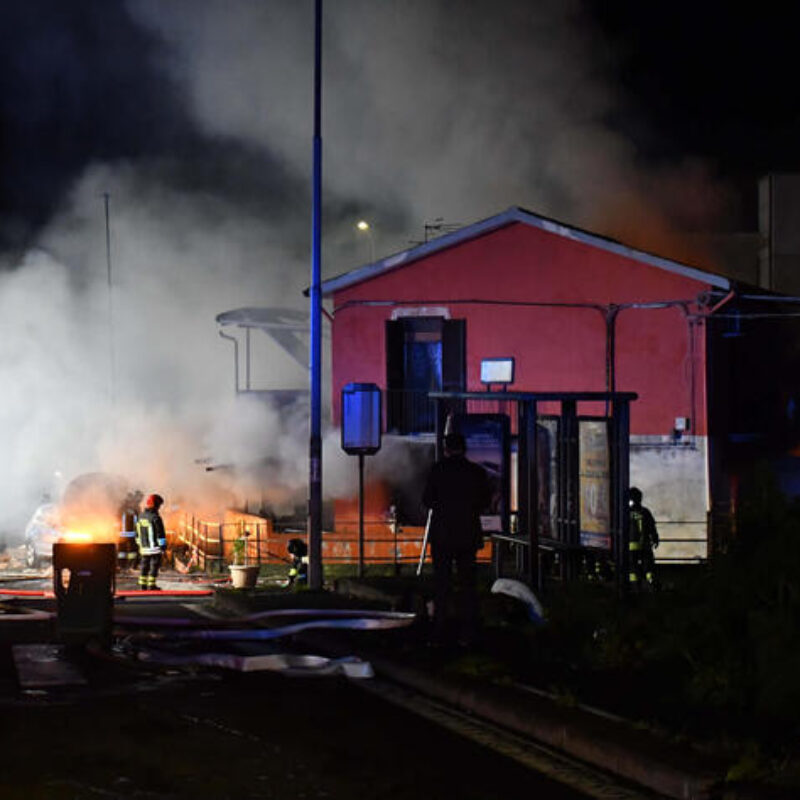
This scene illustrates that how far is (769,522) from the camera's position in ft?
30.8

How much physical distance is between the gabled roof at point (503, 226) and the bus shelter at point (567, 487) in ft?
41.6

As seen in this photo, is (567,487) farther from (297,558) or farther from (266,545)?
(266,545)

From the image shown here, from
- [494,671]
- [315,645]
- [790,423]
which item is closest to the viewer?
[494,671]

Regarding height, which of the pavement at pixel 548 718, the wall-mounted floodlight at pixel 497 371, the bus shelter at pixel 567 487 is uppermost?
the wall-mounted floodlight at pixel 497 371

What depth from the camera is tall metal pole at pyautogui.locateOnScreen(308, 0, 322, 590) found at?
60.6ft

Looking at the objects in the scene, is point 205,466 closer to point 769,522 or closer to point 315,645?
point 315,645

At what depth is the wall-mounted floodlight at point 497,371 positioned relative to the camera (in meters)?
28.6

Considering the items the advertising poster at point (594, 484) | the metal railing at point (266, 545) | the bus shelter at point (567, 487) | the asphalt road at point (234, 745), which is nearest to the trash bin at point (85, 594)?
the asphalt road at point (234, 745)

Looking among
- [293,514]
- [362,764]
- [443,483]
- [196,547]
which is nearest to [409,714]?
[362,764]

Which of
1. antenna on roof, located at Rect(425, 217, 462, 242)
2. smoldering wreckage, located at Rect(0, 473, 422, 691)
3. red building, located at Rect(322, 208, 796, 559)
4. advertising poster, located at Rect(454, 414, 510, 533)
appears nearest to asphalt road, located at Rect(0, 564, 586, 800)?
smoldering wreckage, located at Rect(0, 473, 422, 691)

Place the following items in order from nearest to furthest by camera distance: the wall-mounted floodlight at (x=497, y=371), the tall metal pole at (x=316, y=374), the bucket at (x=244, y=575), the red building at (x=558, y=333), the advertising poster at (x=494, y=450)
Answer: the advertising poster at (x=494, y=450) → the tall metal pole at (x=316, y=374) → the bucket at (x=244, y=575) → the red building at (x=558, y=333) → the wall-mounted floodlight at (x=497, y=371)

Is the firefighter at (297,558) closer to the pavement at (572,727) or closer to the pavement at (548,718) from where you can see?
the pavement at (548,718)

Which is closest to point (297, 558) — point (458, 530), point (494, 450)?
point (494, 450)

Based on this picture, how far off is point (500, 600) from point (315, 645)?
1685mm
